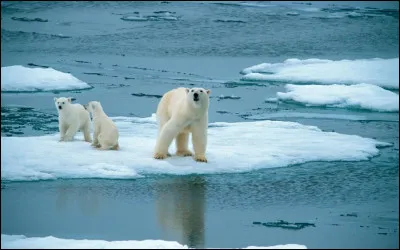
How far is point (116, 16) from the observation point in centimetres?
2756

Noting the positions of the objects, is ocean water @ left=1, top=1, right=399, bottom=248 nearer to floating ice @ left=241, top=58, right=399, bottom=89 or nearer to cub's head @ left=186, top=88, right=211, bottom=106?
floating ice @ left=241, top=58, right=399, bottom=89

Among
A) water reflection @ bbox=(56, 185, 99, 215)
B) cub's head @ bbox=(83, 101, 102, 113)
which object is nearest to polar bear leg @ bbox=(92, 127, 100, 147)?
cub's head @ bbox=(83, 101, 102, 113)

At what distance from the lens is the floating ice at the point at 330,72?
17516 mm

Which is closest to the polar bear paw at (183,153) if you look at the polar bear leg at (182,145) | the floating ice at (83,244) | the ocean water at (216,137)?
the polar bear leg at (182,145)

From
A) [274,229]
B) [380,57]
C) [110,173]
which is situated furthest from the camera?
[380,57]

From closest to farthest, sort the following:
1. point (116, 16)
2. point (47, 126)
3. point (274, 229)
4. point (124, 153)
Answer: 1. point (274, 229)
2. point (124, 153)
3. point (47, 126)
4. point (116, 16)

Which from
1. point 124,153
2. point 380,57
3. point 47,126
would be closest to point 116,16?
point 380,57

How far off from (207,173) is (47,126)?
142 inches

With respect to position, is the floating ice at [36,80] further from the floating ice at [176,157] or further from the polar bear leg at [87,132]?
the polar bear leg at [87,132]

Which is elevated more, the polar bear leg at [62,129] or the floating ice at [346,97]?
the floating ice at [346,97]

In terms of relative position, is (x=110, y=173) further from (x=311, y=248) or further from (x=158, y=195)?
(x=311, y=248)

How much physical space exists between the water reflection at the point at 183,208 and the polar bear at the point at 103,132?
1223 millimetres

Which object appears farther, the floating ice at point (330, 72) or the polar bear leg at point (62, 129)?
the floating ice at point (330, 72)

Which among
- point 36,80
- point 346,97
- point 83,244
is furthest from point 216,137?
point 36,80
